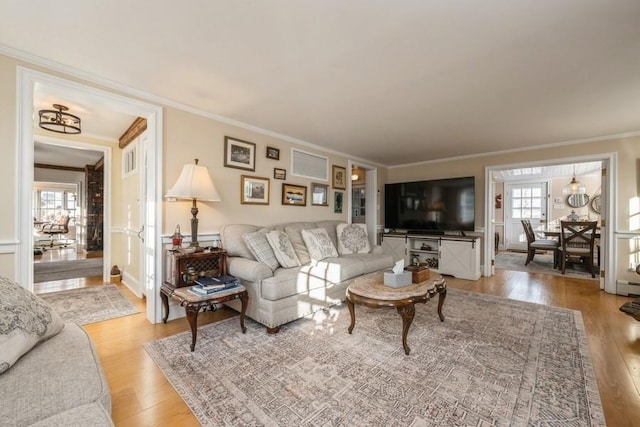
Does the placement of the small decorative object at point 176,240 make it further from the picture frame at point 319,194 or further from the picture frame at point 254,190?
the picture frame at point 319,194

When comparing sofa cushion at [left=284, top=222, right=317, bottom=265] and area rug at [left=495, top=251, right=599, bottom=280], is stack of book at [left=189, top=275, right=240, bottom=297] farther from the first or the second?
area rug at [left=495, top=251, right=599, bottom=280]

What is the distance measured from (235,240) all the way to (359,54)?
2.16m

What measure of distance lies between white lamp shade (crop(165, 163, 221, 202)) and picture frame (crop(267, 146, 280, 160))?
1.17m

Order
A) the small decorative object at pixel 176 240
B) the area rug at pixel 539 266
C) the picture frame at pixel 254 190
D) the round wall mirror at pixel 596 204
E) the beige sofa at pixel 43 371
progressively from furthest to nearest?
the round wall mirror at pixel 596 204
the area rug at pixel 539 266
the picture frame at pixel 254 190
the small decorative object at pixel 176 240
the beige sofa at pixel 43 371

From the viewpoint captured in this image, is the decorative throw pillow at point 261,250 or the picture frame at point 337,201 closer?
the decorative throw pillow at point 261,250

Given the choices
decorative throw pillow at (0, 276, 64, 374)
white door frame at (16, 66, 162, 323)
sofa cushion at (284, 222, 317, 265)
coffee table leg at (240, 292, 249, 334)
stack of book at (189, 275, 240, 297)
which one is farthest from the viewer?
sofa cushion at (284, 222, 317, 265)

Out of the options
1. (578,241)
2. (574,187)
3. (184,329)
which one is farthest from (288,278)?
(574,187)

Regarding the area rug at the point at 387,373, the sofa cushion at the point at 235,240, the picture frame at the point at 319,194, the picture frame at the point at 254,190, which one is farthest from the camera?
the picture frame at the point at 319,194

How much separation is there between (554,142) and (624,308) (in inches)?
107

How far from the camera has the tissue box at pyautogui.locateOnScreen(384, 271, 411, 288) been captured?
2359mm

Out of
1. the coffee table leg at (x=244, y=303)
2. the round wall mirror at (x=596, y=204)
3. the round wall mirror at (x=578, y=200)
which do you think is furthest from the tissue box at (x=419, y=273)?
the round wall mirror at (x=596, y=204)

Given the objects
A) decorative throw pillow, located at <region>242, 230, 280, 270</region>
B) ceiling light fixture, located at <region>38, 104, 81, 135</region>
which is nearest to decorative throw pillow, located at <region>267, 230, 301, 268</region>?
decorative throw pillow, located at <region>242, 230, 280, 270</region>

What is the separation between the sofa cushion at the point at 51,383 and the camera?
857mm

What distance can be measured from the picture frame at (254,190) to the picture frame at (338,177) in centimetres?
143
